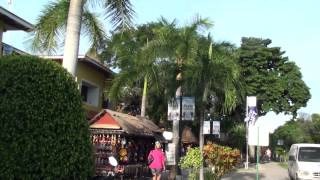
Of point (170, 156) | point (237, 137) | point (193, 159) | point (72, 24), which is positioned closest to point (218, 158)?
point (170, 156)

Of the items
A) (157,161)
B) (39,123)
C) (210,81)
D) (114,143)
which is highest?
(210,81)

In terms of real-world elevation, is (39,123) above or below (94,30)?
below

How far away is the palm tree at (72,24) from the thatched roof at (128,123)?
3.95 metres

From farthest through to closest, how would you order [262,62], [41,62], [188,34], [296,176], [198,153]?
[262,62] → [296,176] → [188,34] → [198,153] → [41,62]

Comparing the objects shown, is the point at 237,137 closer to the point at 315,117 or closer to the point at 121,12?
the point at 315,117

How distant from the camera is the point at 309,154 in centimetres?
2828

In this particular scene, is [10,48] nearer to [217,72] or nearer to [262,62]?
[217,72]

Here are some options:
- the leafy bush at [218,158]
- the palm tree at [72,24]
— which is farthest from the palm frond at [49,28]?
the leafy bush at [218,158]

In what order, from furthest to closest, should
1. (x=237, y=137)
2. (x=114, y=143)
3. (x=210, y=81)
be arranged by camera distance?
(x=237, y=137) < (x=114, y=143) < (x=210, y=81)

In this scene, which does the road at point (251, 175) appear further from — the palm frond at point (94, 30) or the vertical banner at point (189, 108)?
the palm frond at point (94, 30)

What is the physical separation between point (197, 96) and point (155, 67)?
2538mm

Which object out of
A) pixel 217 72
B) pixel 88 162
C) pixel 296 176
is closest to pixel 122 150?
pixel 217 72

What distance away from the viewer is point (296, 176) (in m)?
27.6

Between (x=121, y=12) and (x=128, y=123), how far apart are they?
9.13 meters
